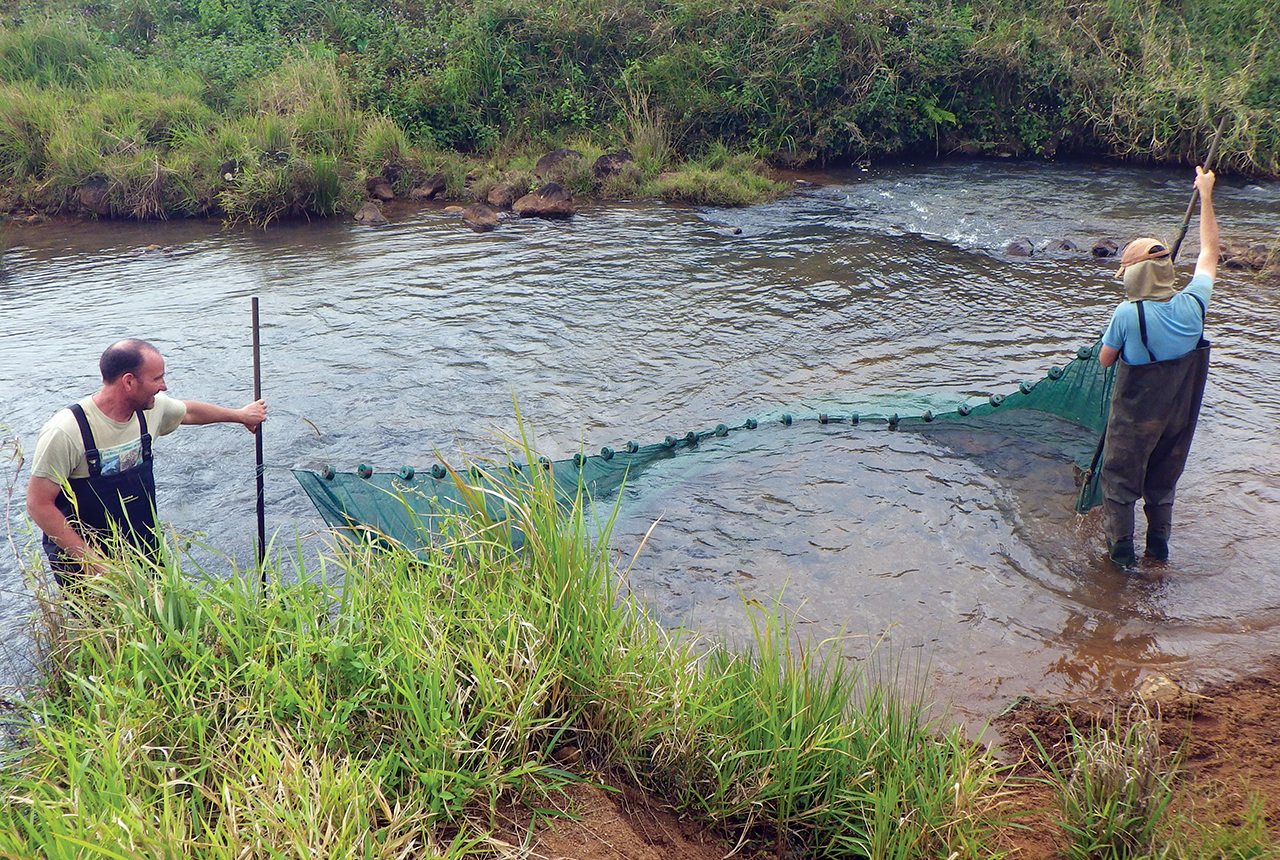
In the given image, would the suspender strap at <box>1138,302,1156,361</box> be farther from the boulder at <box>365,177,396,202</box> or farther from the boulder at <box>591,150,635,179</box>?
the boulder at <box>365,177,396,202</box>

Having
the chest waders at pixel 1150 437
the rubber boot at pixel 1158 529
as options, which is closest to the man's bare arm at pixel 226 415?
the chest waders at pixel 1150 437

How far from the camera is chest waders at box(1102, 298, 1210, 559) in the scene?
16.2 ft

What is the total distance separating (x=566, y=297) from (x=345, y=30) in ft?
38.7

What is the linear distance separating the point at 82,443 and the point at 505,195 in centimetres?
1098

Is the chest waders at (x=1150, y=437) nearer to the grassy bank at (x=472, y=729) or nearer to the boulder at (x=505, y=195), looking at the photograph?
the grassy bank at (x=472, y=729)

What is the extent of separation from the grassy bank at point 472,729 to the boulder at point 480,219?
1028 centimetres

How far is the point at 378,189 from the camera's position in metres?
14.7

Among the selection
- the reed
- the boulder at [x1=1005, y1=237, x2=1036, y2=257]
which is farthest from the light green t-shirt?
the boulder at [x1=1005, y1=237, x2=1036, y2=257]

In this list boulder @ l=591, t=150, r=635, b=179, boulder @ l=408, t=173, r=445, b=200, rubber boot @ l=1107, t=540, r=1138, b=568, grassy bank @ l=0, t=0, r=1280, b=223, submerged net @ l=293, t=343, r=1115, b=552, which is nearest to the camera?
submerged net @ l=293, t=343, r=1115, b=552

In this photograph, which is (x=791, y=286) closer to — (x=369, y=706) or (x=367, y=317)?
(x=367, y=317)

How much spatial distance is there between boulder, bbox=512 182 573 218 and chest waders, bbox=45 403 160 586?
10.1 metres

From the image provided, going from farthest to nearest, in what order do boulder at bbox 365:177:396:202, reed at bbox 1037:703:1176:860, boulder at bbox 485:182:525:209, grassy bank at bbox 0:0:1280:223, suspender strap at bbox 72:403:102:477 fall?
1. boulder at bbox 365:177:396:202
2. grassy bank at bbox 0:0:1280:223
3. boulder at bbox 485:182:525:209
4. suspender strap at bbox 72:403:102:477
5. reed at bbox 1037:703:1176:860

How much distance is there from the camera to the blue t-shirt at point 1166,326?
481cm

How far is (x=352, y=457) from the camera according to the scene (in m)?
6.91
